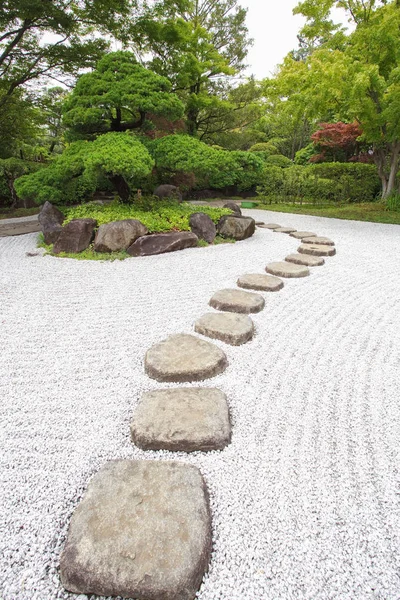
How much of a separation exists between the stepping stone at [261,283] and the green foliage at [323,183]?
287 inches

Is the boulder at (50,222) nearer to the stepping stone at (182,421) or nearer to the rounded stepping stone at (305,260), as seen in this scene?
the rounded stepping stone at (305,260)

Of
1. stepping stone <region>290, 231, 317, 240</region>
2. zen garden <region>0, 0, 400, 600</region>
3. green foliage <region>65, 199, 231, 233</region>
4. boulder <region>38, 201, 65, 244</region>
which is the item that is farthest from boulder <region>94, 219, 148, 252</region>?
stepping stone <region>290, 231, 317, 240</region>

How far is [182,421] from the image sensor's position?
1182 mm

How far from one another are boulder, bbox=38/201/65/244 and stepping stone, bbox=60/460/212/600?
4086 millimetres

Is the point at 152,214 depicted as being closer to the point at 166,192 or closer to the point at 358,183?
the point at 166,192

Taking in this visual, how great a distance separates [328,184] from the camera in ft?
30.4

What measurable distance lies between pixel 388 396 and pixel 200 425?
0.91m

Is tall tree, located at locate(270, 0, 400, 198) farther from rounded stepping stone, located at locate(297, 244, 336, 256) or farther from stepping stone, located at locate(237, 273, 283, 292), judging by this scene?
stepping stone, located at locate(237, 273, 283, 292)

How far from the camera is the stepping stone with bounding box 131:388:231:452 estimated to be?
1.12 meters

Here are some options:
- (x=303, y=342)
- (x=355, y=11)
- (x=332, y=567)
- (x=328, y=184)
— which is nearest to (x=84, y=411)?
(x=332, y=567)

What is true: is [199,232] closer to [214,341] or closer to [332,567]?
[214,341]

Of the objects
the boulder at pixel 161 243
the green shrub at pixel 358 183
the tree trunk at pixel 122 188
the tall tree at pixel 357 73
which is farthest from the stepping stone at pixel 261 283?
the green shrub at pixel 358 183

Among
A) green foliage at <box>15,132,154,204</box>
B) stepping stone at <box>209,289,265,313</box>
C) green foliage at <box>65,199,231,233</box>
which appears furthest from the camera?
green foliage at <box>65,199,231,233</box>

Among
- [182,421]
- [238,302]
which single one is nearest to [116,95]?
[238,302]
